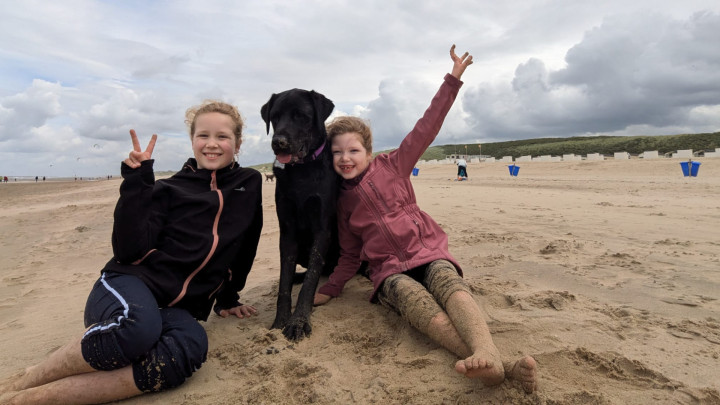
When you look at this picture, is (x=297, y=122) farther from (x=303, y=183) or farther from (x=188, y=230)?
(x=188, y=230)

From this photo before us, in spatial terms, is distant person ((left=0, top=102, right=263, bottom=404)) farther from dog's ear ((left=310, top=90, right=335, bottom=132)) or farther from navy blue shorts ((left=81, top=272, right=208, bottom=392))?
dog's ear ((left=310, top=90, right=335, bottom=132))

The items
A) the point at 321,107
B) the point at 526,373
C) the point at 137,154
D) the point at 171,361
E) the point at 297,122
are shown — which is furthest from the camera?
the point at 321,107

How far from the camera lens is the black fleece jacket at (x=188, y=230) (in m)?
2.59

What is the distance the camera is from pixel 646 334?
2.57 metres

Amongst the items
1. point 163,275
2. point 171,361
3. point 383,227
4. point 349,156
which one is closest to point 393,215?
point 383,227

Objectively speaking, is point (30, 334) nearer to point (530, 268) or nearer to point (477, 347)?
point (477, 347)

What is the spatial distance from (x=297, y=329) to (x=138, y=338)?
1.07 metres

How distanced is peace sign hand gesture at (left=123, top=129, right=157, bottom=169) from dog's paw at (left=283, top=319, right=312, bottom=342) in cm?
150

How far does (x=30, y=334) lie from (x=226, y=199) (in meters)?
2.14

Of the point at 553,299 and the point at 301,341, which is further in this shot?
the point at 553,299

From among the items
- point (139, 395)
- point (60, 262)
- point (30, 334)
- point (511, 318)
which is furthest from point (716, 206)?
point (60, 262)

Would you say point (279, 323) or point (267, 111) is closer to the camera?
point (279, 323)

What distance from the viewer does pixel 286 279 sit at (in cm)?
342

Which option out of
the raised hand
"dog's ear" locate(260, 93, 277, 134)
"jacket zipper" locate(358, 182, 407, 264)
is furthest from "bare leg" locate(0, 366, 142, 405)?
the raised hand
